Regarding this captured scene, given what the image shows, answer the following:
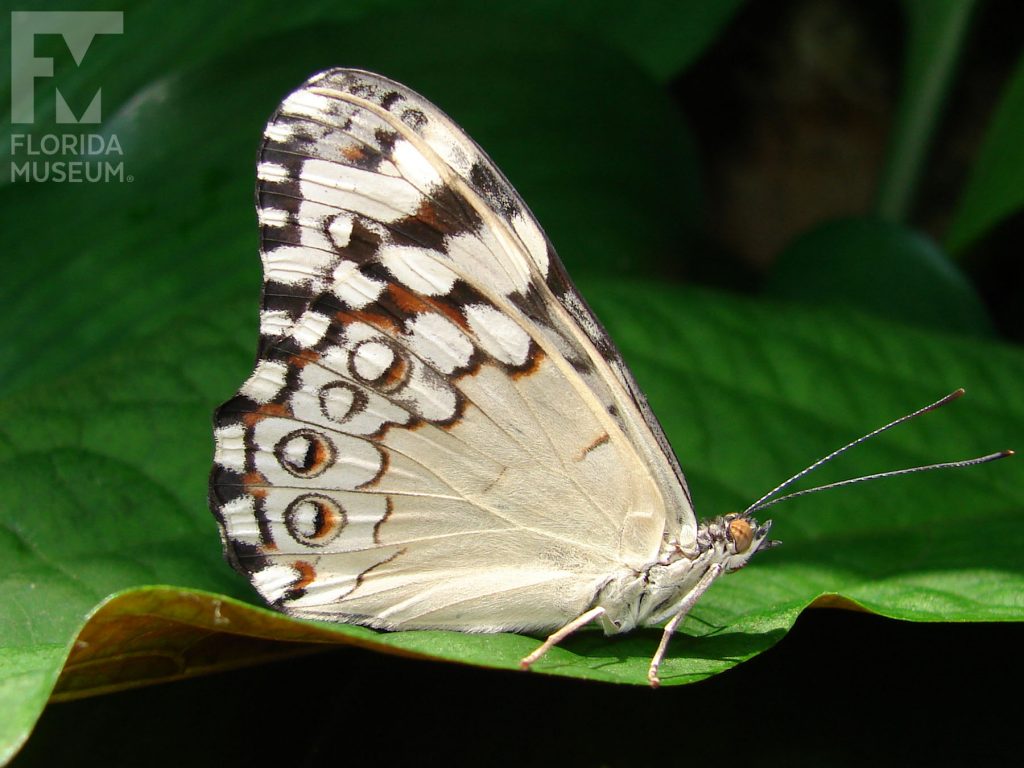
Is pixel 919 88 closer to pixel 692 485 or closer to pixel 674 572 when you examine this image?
pixel 692 485

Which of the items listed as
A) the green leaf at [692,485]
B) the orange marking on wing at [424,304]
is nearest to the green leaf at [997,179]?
the green leaf at [692,485]

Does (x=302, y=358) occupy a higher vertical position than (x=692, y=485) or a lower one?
higher

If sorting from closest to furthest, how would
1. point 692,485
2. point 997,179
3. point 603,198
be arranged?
point 692,485 → point 997,179 → point 603,198

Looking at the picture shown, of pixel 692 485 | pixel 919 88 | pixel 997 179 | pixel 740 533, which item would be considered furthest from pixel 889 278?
pixel 740 533

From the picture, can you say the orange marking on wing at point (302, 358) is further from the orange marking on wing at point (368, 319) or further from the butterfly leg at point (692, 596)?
the butterfly leg at point (692, 596)

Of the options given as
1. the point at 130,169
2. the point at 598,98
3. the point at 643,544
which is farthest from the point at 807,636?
the point at 130,169

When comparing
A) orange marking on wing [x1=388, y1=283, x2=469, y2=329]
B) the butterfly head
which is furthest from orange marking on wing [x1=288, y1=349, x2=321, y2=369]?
the butterfly head

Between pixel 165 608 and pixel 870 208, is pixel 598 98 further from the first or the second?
pixel 165 608
